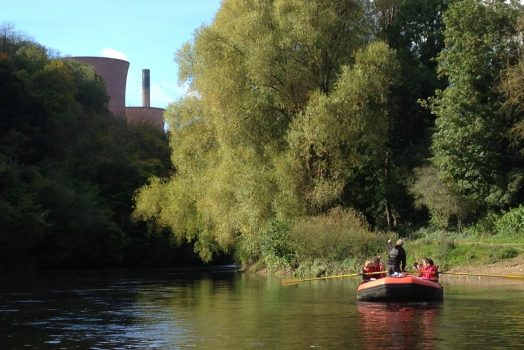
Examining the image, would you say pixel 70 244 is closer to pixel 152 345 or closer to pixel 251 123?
pixel 251 123

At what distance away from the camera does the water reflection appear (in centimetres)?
1693

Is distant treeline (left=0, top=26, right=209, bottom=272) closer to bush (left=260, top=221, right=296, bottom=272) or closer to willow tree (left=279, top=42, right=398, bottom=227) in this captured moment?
bush (left=260, top=221, right=296, bottom=272)

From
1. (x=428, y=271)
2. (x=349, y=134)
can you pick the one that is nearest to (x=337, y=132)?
(x=349, y=134)

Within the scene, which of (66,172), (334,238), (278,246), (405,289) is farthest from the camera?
(66,172)

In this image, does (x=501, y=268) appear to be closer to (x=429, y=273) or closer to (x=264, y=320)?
(x=429, y=273)

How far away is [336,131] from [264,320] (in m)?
21.3

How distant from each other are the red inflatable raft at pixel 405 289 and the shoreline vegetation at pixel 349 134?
12695 millimetres

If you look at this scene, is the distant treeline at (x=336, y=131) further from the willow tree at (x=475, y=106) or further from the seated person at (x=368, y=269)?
the seated person at (x=368, y=269)

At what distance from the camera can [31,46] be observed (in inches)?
3221

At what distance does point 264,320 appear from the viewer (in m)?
21.8

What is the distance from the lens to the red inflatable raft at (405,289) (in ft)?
85.2

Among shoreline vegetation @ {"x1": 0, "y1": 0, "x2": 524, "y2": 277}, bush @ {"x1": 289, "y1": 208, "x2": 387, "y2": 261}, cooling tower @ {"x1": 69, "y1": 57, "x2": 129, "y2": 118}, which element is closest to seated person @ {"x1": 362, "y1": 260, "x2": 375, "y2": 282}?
shoreline vegetation @ {"x1": 0, "y1": 0, "x2": 524, "y2": 277}

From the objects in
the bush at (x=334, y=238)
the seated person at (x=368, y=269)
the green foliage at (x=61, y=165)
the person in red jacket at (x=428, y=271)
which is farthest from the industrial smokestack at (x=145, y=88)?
the person in red jacket at (x=428, y=271)

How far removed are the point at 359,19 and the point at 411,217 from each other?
12.0 meters
